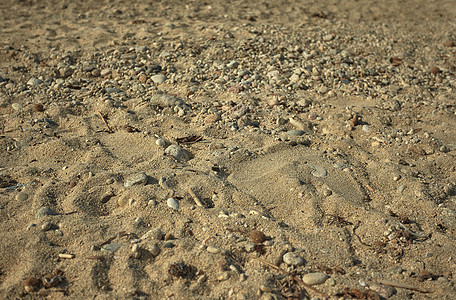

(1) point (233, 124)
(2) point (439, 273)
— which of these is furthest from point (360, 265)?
(1) point (233, 124)

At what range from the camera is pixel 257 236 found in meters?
2.52

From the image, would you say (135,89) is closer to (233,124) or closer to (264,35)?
(233,124)

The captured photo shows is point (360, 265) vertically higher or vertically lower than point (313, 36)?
lower

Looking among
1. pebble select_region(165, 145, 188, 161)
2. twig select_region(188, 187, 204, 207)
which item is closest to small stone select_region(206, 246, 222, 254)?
twig select_region(188, 187, 204, 207)

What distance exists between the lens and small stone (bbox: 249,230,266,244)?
2.50 metres

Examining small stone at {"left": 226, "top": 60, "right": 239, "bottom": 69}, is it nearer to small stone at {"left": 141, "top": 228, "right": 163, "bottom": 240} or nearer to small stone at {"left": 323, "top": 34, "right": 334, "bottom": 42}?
small stone at {"left": 323, "top": 34, "right": 334, "bottom": 42}

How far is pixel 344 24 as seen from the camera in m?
5.95

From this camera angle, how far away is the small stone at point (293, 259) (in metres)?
2.37

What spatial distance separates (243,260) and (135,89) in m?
2.40

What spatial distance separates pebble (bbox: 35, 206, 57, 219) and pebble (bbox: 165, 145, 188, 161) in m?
0.97

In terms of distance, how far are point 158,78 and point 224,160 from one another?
159 cm

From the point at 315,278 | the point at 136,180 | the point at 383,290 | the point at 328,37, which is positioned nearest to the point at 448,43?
the point at 328,37

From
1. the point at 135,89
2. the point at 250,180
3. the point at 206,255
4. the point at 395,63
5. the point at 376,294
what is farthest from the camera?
the point at 395,63

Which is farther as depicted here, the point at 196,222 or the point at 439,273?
the point at 196,222
